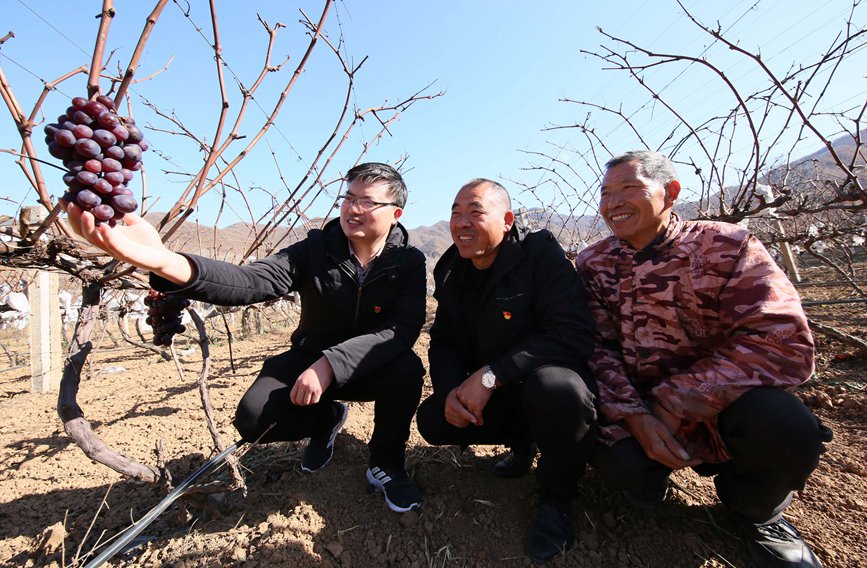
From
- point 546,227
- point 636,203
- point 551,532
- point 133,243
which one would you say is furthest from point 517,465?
point 546,227

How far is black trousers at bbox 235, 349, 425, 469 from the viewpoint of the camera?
173 centimetres

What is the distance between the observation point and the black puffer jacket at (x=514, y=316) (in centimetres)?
161

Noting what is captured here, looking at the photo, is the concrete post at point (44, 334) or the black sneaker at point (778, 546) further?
the concrete post at point (44, 334)

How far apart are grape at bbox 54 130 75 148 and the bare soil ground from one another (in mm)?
1249

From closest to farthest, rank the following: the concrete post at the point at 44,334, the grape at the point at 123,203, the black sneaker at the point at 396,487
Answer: the grape at the point at 123,203 < the black sneaker at the point at 396,487 < the concrete post at the point at 44,334

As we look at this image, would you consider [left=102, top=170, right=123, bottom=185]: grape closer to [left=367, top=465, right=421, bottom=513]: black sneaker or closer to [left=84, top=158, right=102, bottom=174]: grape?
[left=84, top=158, right=102, bottom=174]: grape

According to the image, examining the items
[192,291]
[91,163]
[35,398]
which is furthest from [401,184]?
[35,398]

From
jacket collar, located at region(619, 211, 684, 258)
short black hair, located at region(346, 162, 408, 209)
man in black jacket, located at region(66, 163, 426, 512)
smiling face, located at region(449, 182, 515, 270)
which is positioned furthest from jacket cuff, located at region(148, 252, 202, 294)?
jacket collar, located at region(619, 211, 684, 258)

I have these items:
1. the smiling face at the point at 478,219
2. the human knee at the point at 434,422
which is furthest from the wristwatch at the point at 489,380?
the smiling face at the point at 478,219

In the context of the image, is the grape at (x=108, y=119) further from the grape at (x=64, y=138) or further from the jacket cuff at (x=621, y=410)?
the jacket cuff at (x=621, y=410)

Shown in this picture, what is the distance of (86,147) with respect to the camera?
93 centimetres

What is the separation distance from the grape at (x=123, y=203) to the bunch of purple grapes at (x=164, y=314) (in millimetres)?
779

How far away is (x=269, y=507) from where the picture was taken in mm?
1692

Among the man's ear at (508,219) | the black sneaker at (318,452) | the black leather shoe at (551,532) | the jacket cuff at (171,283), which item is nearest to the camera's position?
the jacket cuff at (171,283)
